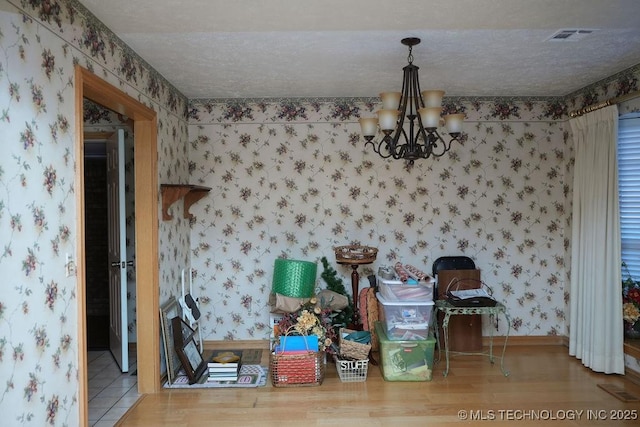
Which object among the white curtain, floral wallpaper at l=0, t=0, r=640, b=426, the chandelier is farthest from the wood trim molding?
the chandelier

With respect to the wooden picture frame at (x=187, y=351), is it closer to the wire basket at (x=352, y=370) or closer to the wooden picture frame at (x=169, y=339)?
the wooden picture frame at (x=169, y=339)

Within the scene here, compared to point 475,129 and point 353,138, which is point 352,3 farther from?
point 475,129

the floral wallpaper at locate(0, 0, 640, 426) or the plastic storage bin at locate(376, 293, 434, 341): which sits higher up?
the floral wallpaper at locate(0, 0, 640, 426)

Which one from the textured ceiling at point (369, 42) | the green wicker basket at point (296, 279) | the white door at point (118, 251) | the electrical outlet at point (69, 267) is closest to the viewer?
the electrical outlet at point (69, 267)

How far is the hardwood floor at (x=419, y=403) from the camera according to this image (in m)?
3.10

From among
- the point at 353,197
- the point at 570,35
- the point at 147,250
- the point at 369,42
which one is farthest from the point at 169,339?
the point at 570,35

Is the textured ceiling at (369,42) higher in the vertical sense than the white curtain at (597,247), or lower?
higher

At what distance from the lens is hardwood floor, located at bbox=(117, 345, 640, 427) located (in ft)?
10.2

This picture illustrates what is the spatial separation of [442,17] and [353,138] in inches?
85.3

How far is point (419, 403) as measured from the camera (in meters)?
Answer: 3.36

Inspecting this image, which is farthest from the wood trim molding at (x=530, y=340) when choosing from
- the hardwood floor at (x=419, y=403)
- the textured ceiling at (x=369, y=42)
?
the textured ceiling at (x=369, y=42)

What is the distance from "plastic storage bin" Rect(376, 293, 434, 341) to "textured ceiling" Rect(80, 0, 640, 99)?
6.08ft

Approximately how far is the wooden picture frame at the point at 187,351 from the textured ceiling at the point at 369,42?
2052mm

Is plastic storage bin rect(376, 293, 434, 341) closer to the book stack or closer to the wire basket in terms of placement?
the wire basket
